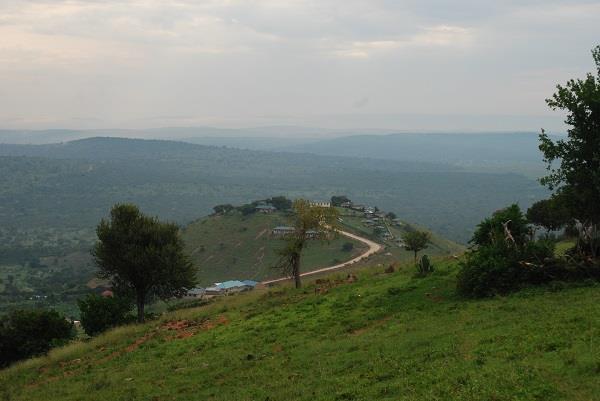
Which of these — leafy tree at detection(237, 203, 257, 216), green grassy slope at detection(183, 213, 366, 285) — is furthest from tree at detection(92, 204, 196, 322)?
leafy tree at detection(237, 203, 257, 216)

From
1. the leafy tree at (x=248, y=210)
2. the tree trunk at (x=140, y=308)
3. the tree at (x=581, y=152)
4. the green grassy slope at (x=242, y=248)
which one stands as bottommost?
the green grassy slope at (x=242, y=248)

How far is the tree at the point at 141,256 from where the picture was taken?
38156 mm

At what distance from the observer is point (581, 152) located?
21.9 metres

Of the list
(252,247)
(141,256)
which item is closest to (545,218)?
(141,256)

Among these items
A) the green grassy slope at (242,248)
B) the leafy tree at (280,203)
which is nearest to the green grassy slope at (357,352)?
the green grassy slope at (242,248)

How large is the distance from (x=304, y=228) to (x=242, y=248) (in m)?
86.3

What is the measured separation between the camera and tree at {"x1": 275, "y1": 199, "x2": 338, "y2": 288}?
36.3 metres

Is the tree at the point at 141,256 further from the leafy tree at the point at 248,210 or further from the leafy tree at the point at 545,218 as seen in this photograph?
the leafy tree at the point at 248,210

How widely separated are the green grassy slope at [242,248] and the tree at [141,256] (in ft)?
177

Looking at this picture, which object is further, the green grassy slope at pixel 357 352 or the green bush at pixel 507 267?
the green bush at pixel 507 267

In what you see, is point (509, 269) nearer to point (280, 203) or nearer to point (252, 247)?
point (252, 247)

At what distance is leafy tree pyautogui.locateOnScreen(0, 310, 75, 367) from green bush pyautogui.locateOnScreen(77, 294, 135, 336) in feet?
5.07

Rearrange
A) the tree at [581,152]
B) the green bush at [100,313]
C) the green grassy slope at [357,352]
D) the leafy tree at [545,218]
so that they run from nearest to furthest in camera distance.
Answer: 1. the green grassy slope at [357,352]
2. the tree at [581,152]
3. the green bush at [100,313]
4. the leafy tree at [545,218]

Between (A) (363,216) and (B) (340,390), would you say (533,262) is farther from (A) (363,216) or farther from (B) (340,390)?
(A) (363,216)
